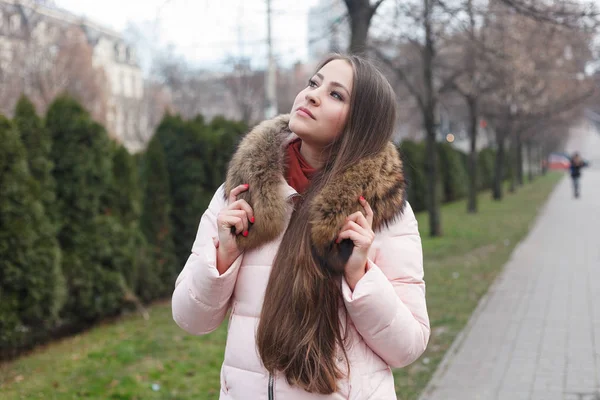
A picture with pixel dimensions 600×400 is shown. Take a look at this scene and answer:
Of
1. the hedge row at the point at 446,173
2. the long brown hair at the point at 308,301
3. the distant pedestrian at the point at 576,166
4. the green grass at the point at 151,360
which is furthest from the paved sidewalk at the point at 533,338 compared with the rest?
the distant pedestrian at the point at 576,166

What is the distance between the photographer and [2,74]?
19.5 metres

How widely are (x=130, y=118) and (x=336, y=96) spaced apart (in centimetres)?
4534

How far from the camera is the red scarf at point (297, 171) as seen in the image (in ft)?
7.22

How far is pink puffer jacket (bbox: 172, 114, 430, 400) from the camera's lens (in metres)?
1.95

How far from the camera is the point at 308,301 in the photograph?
196cm

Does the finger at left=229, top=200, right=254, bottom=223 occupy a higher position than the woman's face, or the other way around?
the woman's face

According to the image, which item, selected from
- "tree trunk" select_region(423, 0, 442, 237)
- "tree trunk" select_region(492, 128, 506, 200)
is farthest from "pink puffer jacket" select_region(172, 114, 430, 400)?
"tree trunk" select_region(492, 128, 506, 200)

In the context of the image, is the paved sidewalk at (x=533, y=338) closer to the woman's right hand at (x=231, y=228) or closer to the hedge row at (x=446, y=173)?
the woman's right hand at (x=231, y=228)

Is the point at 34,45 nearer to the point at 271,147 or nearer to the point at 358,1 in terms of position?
the point at 358,1

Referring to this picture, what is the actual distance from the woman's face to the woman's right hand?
11.7 inches

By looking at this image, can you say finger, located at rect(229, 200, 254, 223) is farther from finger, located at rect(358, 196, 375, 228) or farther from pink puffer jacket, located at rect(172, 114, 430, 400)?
finger, located at rect(358, 196, 375, 228)

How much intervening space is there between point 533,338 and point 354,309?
5429 millimetres

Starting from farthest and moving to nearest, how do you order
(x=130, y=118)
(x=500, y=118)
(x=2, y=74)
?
(x=130, y=118) < (x=500, y=118) < (x=2, y=74)

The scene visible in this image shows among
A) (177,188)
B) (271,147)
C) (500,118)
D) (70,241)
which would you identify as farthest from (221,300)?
(500,118)
